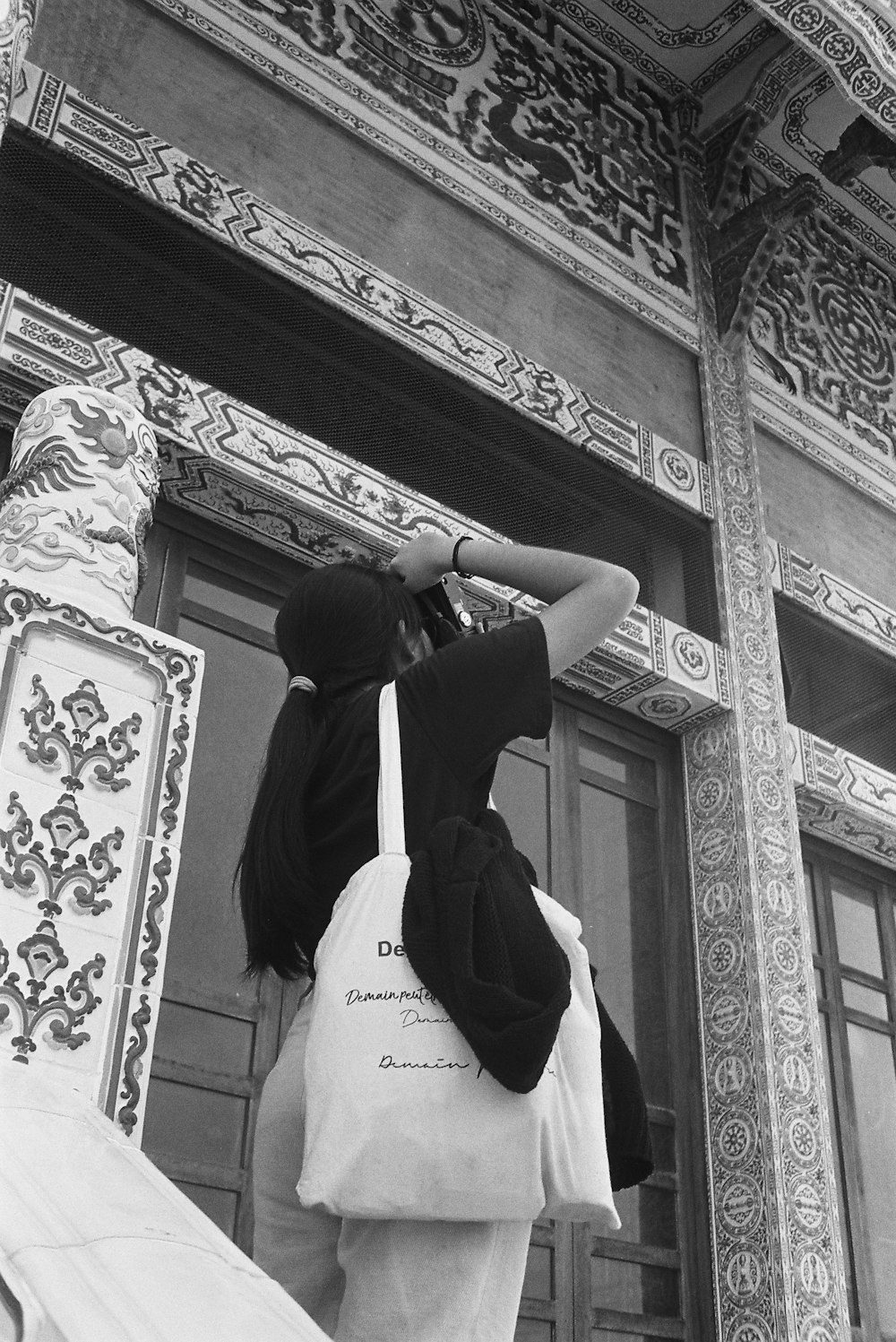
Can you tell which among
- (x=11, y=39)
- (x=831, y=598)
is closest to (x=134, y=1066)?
(x=11, y=39)

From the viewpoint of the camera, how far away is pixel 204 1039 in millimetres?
2770

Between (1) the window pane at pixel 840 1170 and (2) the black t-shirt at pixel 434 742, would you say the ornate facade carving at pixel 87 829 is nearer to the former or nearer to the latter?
(2) the black t-shirt at pixel 434 742

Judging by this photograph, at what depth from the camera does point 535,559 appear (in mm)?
1635

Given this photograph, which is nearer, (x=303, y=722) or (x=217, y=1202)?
(x=303, y=722)

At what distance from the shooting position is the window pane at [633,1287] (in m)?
3.18

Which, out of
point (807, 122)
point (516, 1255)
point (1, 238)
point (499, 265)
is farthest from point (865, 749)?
point (516, 1255)

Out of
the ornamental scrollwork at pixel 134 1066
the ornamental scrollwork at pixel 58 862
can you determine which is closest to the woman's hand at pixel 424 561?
the ornamental scrollwork at pixel 58 862

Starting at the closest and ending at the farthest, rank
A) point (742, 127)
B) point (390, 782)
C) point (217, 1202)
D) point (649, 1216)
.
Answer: point (390, 782) < point (217, 1202) < point (649, 1216) < point (742, 127)

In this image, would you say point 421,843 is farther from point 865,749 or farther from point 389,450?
point 865,749

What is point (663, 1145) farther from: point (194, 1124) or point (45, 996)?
point (45, 996)

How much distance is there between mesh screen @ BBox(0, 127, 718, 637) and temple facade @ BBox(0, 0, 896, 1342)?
0.4 inches

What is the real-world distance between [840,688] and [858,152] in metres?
1.79

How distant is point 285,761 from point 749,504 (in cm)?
320

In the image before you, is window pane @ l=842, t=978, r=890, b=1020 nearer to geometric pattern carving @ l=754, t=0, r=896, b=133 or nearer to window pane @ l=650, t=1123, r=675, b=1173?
window pane @ l=650, t=1123, r=675, b=1173
